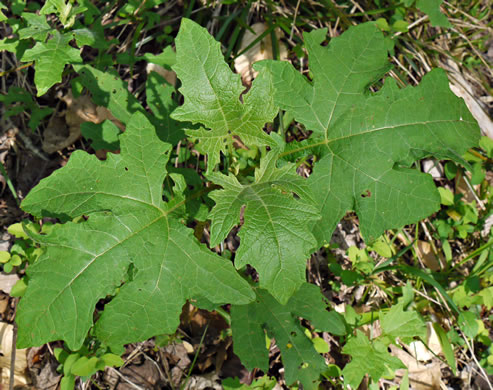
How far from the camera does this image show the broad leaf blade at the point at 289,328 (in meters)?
2.92

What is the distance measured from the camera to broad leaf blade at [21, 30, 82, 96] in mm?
2566

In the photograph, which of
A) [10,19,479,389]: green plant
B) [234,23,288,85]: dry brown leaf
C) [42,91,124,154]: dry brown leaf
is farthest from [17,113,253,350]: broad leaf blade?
[234,23,288,85]: dry brown leaf

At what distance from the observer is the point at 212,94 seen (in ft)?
7.52

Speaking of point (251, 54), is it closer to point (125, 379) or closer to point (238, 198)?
point (238, 198)

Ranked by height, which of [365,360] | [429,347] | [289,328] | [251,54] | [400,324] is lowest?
[429,347]

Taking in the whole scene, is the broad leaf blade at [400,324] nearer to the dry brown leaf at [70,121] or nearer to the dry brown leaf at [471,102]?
the dry brown leaf at [471,102]

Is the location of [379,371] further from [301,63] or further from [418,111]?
[301,63]

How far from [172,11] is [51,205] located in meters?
2.60

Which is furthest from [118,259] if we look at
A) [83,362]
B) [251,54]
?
[251,54]

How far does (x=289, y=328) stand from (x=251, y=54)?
8.17ft

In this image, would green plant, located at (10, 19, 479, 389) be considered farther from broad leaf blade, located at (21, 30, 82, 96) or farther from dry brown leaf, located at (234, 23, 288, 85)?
dry brown leaf, located at (234, 23, 288, 85)

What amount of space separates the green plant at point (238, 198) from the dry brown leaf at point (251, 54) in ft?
4.65

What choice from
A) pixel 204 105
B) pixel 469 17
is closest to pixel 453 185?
pixel 469 17

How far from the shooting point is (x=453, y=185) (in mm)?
4258
